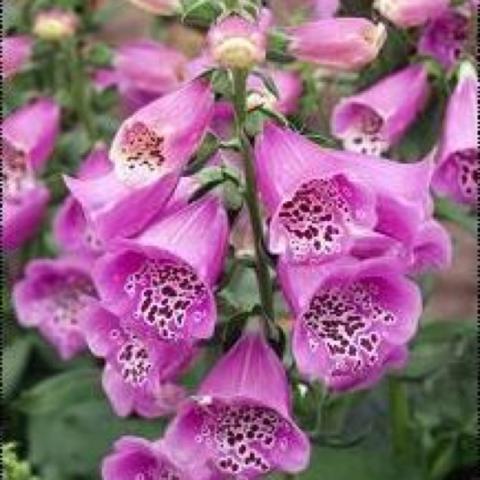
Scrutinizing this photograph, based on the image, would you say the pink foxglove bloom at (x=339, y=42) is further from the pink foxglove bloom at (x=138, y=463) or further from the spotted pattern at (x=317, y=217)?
the pink foxglove bloom at (x=138, y=463)

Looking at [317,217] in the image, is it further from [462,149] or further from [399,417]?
[399,417]

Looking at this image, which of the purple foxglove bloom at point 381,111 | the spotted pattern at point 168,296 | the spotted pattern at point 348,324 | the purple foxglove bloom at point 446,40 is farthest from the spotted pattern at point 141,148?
the purple foxglove bloom at point 446,40

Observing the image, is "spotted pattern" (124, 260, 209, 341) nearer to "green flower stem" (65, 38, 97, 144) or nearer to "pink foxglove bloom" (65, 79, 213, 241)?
"pink foxglove bloom" (65, 79, 213, 241)

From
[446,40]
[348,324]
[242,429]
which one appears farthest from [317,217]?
[446,40]

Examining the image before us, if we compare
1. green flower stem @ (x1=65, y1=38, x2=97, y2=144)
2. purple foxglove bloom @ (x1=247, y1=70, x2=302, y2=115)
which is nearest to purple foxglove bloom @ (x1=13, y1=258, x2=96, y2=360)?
green flower stem @ (x1=65, y1=38, x2=97, y2=144)

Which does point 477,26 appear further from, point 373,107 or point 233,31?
point 233,31
